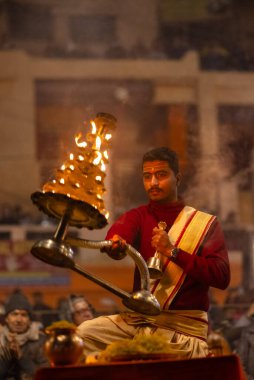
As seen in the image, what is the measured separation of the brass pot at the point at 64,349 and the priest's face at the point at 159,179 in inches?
45.5

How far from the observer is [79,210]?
367cm

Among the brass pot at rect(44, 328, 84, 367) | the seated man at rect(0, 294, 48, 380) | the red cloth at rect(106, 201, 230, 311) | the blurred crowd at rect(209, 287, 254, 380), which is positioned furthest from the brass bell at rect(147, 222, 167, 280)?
the blurred crowd at rect(209, 287, 254, 380)

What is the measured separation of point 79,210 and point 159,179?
2.64ft

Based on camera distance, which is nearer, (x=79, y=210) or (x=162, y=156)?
(x=79, y=210)

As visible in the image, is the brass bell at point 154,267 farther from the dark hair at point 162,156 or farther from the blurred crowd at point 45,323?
the blurred crowd at point 45,323

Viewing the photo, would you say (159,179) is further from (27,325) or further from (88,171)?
(27,325)

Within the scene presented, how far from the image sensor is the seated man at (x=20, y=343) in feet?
22.8

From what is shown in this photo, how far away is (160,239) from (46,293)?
454cm

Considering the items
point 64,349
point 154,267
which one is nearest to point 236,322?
point 154,267

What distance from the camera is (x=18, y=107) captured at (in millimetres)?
9008

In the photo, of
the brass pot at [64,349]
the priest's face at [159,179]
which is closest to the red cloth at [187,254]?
the priest's face at [159,179]

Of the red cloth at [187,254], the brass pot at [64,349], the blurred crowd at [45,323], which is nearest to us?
the brass pot at [64,349]

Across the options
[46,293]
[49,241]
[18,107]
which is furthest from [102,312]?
[49,241]

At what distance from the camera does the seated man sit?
6946 millimetres
